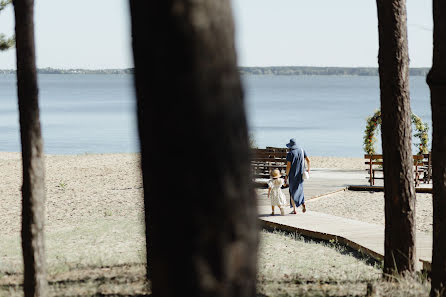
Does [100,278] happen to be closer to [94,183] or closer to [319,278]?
[319,278]

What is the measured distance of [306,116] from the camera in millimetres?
100812

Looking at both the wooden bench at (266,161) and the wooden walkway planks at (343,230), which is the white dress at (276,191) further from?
the wooden bench at (266,161)

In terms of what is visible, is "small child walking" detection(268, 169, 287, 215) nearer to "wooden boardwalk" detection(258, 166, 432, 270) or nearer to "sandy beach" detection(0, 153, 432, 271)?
"wooden boardwalk" detection(258, 166, 432, 270)

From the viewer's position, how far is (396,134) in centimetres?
804

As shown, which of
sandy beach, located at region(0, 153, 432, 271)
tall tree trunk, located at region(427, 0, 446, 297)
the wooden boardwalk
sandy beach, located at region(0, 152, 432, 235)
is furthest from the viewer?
sandy beach, located at region(0, 152, 432, 235)

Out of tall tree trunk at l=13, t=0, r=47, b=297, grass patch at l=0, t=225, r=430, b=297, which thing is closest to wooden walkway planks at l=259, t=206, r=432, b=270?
grass patch at l=0, t=225, r=430, b=297

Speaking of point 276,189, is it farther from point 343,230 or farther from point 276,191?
point 343,230

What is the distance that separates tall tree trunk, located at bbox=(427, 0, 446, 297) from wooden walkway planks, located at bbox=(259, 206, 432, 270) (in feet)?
5.87

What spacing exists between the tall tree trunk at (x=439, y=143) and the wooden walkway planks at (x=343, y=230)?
179 cm

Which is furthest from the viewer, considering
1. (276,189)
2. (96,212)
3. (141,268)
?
(96,212)

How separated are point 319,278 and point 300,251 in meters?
2.39

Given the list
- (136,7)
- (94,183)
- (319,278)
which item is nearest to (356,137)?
(94,183)

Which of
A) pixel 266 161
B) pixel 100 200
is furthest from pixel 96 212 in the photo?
pixel 266 161

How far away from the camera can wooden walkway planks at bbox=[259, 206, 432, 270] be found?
407 inches
